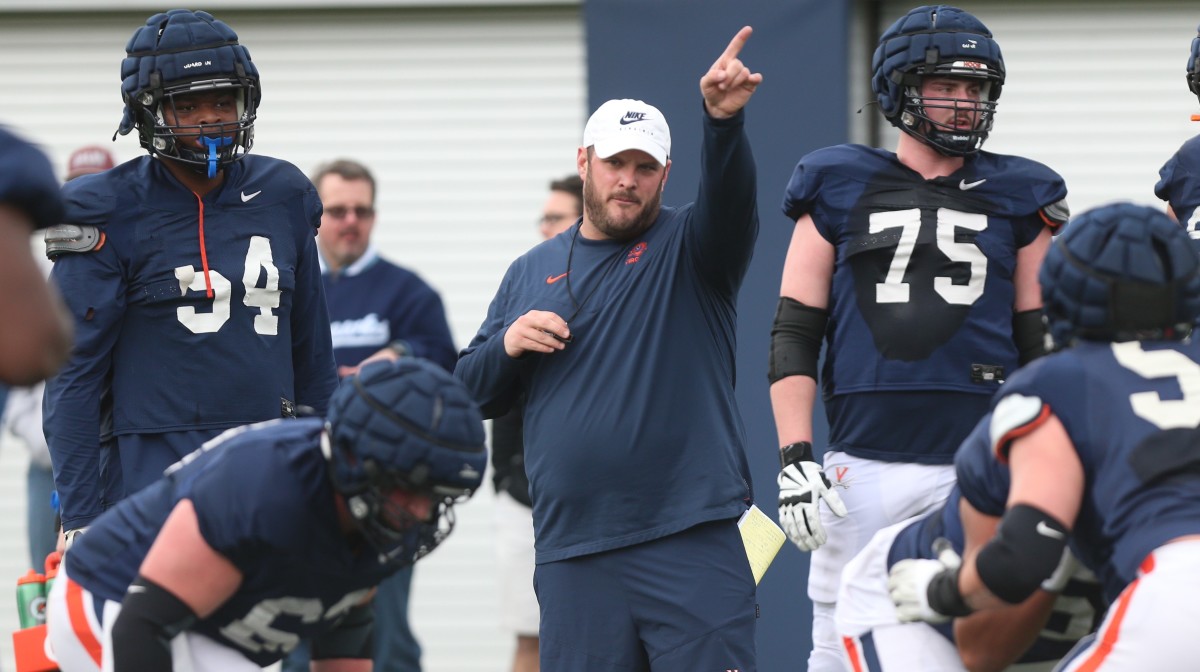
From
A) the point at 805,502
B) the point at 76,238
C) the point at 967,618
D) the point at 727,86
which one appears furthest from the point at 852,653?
the point at 76,238

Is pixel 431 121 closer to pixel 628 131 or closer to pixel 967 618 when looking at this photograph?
pixel 628 131

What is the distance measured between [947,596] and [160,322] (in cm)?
235

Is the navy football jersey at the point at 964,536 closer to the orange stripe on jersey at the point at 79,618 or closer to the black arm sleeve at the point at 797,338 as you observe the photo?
the black arm sleeve at the point at 797,338

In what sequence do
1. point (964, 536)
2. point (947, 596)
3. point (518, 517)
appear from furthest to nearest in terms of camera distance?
1. point (518, 517)
2. point (964, 536)
3. point (947, 596)

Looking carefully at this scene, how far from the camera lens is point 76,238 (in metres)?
4.63

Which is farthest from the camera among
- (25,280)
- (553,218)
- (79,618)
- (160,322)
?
(553,218)

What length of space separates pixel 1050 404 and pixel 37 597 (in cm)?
280

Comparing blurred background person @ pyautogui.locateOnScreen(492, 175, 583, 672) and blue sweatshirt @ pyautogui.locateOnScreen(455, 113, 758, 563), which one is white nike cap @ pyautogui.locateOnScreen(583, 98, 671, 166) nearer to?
blue sweatshirt @ pyautogui.locateOnScreen(455, 113, 758, 563)

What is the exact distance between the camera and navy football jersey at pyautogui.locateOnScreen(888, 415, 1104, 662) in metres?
3.53

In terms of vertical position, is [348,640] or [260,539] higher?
[260,539]

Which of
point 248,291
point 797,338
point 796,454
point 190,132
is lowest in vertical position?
point 796,454

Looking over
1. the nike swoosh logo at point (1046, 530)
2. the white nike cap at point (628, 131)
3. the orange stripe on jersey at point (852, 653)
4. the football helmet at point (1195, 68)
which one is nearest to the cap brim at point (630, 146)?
the white nike cap at point (628, 131)

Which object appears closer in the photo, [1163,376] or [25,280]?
[25,280]

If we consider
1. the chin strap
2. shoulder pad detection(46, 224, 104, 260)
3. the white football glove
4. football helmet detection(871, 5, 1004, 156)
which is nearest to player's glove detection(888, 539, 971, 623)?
the white football glove
